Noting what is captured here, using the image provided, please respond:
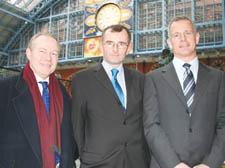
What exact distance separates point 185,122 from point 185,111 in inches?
3.6

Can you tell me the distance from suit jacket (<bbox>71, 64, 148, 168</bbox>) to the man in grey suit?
0.48 ft

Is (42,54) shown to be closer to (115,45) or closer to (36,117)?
(36,117)

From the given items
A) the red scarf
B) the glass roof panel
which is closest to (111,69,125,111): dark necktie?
the red scarf

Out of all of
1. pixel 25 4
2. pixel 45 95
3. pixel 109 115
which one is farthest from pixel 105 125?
pixel 25 4

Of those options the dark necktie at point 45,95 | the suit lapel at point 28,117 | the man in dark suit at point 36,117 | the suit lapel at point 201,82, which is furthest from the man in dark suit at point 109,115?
the suit lapel at point 201,82

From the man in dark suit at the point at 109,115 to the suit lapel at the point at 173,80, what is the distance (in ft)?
1.06

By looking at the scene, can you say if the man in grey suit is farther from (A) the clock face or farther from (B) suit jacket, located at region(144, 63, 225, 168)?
(A) the clock face

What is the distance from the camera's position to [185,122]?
1891 mm

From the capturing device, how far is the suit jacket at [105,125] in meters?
2.04

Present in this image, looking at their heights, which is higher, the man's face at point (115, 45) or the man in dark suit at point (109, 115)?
the man's face at point (115, 45)

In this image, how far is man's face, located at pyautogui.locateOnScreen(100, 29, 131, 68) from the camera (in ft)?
7.05

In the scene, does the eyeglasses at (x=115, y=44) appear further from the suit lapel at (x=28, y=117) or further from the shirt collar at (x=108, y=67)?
the suit lapel at (x=28, y=117)

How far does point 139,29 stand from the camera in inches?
619

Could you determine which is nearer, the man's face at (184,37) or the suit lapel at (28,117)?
the suit lapel at (28,117)
